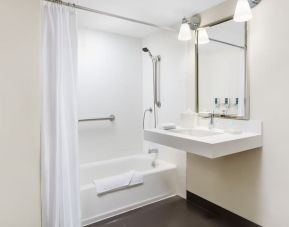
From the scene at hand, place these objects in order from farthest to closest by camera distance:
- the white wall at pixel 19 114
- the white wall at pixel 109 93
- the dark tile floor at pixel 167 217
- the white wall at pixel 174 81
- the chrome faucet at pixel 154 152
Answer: the chrome faucet at pixel 154 152, the white wall at pixel 109 93, the white wall at pixel 174 81, the dark tile floor at pixel 167 217, the white wall at pixel 19 114

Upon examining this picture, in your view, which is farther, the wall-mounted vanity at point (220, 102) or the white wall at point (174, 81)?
the white wall at point (174, 81)

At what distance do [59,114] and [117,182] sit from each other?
1.12 metres

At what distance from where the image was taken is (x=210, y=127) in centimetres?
243

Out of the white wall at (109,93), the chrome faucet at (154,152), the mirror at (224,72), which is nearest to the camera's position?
the mirror at (224,72)

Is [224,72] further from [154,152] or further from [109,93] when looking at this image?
[109,93]

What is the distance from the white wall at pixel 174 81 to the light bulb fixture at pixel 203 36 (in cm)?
16

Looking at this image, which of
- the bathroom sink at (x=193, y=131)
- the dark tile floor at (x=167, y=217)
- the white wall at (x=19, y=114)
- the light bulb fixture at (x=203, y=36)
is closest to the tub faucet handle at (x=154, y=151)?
the dark tile floor at (x=167, y=217)

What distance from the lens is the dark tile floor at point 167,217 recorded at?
90.4 inches

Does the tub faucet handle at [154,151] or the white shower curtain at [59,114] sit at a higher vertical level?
the white shower curtain at [59,114]

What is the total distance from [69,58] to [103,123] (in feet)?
5.22

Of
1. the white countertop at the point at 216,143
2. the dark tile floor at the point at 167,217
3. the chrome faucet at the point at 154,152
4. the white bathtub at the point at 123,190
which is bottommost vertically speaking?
the dark tile floor at the point at 167,217

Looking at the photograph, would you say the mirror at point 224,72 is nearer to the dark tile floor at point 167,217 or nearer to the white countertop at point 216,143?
the white countertop at point 216,143

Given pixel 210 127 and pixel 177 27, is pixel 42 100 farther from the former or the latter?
pixel 177 27

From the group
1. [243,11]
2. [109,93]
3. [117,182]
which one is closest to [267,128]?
[243,11]
